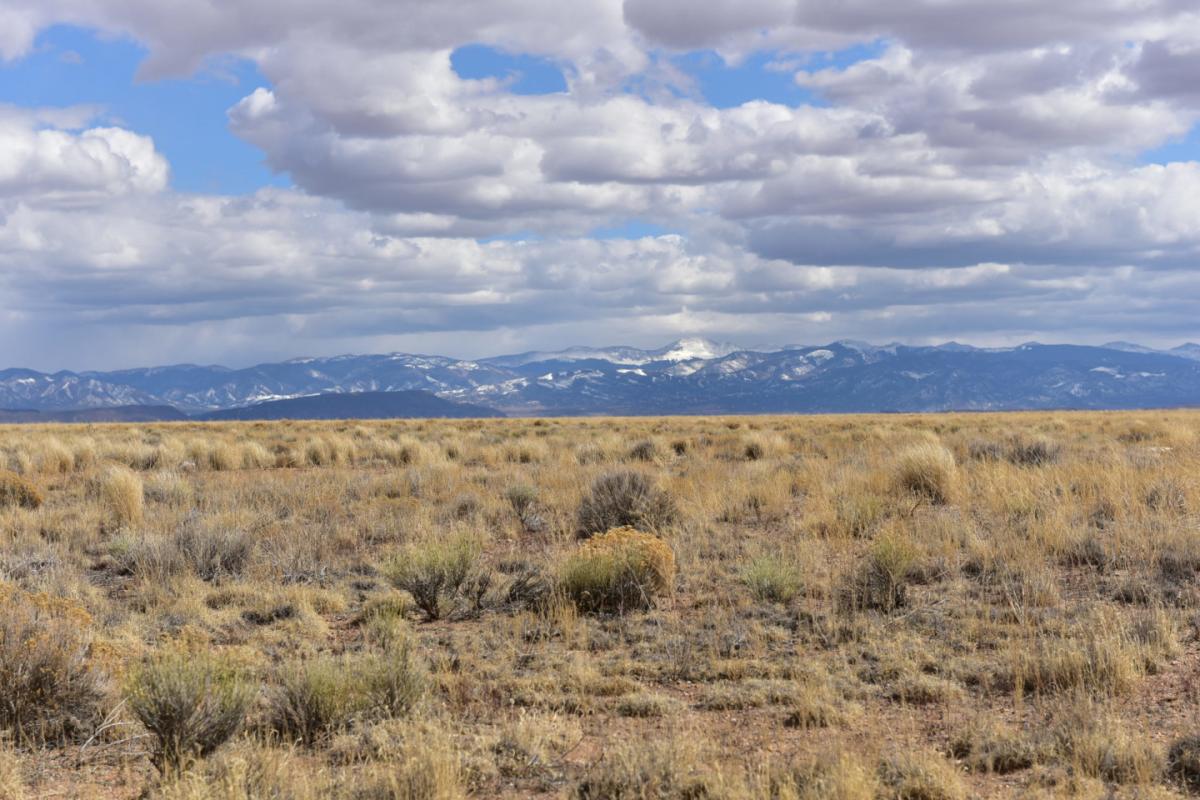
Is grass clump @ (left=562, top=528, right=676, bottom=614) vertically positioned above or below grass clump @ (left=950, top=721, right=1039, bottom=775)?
above

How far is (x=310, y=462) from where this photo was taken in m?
26.3

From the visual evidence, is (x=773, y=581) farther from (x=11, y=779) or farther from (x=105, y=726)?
(x=11, y=779)

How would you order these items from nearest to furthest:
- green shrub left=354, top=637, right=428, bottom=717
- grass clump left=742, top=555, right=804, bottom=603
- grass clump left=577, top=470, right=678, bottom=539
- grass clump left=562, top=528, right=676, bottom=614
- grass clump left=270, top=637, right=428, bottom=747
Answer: grass clump left=270, top=637, right=428, bottom=747 < green shrub left=354, top=637, right=428, bottom=717 < grass clump left=742, top=555, right=804, bottom=603 < grass clump left=562, top=528, right=676, bottom=614 < grass clump left=577, top=470, right=678, bottom=539

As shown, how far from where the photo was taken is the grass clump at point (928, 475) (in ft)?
50.4

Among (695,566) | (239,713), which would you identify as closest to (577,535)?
(695,566)

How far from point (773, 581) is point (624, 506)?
439cm

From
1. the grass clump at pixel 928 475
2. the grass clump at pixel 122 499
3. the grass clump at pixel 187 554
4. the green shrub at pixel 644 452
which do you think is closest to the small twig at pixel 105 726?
the grass clump at pixel 187 554

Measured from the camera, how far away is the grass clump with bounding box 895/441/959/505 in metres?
15.4

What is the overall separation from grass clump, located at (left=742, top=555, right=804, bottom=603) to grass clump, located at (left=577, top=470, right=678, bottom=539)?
3.47 m

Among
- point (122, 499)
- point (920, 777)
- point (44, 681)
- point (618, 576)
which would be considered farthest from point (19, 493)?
point (920, 777)

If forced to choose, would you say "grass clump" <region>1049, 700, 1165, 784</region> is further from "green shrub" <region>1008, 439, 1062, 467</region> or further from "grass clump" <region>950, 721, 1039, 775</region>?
"green shrub" <region>1008, 439, 1062, 467</region>

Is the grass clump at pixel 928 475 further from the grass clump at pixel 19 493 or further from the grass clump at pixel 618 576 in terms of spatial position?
the grass clump at pixel 19 493

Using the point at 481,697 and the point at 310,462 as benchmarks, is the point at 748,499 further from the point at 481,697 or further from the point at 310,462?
the point at 310,462

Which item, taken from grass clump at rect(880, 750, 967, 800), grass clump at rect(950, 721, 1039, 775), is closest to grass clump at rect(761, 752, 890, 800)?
grass clump at rect(880, 750, 967, 800)
